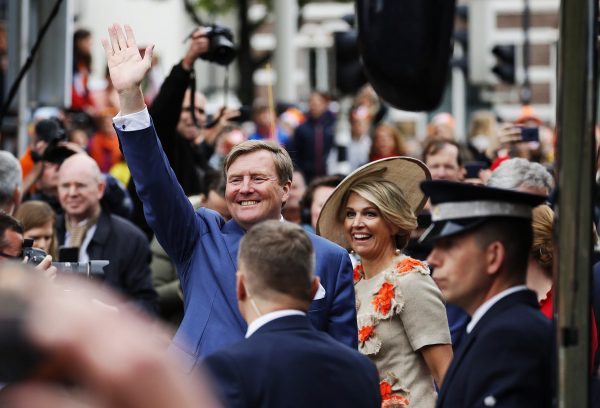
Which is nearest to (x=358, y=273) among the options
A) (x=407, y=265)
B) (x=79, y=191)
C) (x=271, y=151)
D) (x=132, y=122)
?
(x=407, y=265)

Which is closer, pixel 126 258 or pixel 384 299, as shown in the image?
pixel 384 299

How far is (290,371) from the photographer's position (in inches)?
148

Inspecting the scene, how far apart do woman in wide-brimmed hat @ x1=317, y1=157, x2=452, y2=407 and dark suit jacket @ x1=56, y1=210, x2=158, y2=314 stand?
76.5 inches

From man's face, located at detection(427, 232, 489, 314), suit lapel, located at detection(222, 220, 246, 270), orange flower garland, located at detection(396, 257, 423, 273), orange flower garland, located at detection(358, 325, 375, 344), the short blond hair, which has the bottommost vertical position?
orange flower garland, located at detection(358, 325, 375, 344)

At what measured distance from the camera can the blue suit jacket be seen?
16.8ft

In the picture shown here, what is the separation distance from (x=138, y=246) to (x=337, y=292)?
2980 millimetres

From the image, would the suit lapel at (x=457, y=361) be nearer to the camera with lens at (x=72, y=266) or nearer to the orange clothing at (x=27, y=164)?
the camera with lens at (x=72, y=266)

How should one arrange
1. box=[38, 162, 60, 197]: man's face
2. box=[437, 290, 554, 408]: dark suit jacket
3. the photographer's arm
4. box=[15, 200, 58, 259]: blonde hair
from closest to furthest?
box=[437, 290, 554, 408]: dark suit jacket, box=[15, 200, 58, 259]: blonde hair, the photographer's arm, box=[38, 162, 60, 197]: man's face

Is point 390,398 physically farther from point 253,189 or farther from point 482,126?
point 482,126

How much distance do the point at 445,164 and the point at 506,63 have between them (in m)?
12.6

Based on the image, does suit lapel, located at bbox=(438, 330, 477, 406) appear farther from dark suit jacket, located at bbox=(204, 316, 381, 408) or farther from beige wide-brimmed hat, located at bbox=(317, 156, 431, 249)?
beige wide-brimmed hat, located at bbox=(317, 156, 431, 249)

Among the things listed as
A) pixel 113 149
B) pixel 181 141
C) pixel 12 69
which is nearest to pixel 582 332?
pixel 181 141

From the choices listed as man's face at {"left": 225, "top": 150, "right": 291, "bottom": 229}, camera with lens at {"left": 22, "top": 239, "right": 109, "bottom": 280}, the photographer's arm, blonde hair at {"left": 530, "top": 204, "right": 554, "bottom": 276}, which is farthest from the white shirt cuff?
the photographer's arm

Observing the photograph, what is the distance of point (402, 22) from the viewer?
3.72 meters
